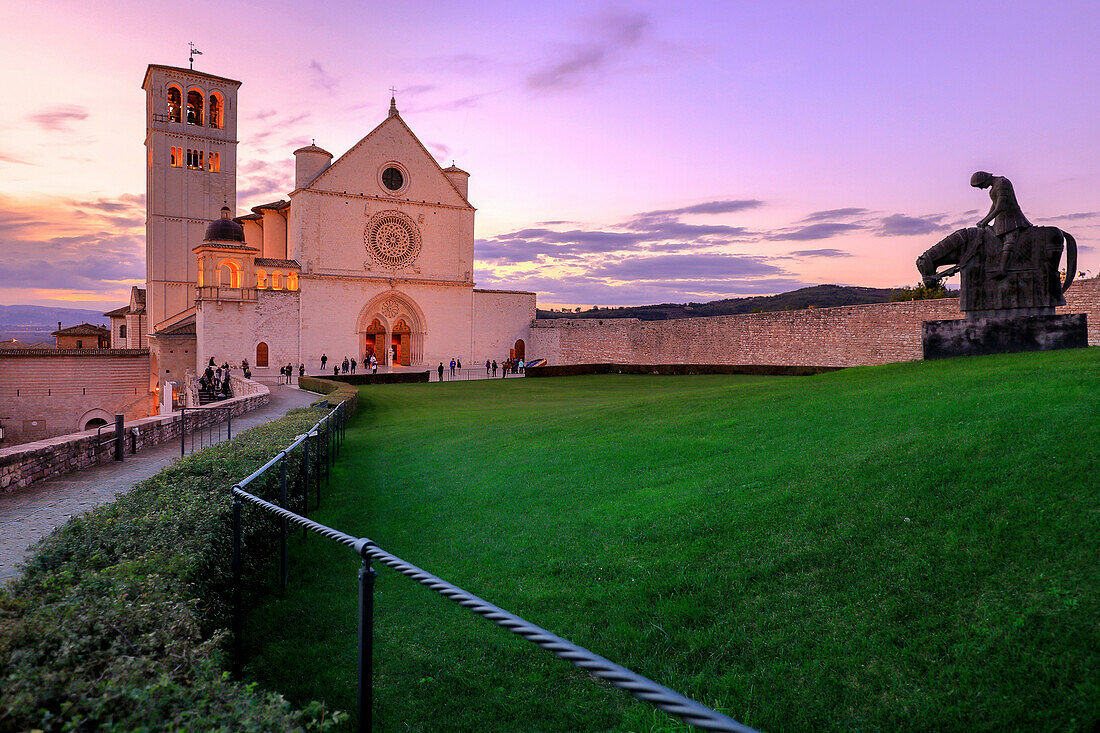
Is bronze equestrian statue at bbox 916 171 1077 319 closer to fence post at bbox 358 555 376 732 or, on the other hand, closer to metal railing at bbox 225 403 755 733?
metal railing at bbox 225 403 755 733

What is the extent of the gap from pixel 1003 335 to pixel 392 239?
39.7 m

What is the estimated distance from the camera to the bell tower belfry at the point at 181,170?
44.8 m

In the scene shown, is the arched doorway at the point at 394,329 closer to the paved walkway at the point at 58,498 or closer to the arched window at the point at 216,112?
the arched window at the point at 216,112

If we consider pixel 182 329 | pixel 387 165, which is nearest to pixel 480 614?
pixel 182 329

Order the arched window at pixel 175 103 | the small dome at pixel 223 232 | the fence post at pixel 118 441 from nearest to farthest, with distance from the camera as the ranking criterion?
the fence post at pixel 118 441
the small dome at pixel 223 232
the arched window at pixel 175 103

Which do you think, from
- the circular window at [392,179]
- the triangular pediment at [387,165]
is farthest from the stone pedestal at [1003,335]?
the circular window at [392,179]

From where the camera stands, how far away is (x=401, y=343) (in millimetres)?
45469

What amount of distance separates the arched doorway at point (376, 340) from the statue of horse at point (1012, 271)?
1512 inches

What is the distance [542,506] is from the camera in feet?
22.9

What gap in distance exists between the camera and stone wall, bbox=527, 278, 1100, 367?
24.6 m

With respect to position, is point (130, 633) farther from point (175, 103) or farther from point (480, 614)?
point (175, 103)

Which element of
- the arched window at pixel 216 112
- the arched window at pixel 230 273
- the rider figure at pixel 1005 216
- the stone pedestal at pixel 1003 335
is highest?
the arched window at pixel 216 112

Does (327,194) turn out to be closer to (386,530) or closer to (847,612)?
(386,530)

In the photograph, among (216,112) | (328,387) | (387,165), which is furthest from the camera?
(216,112)
